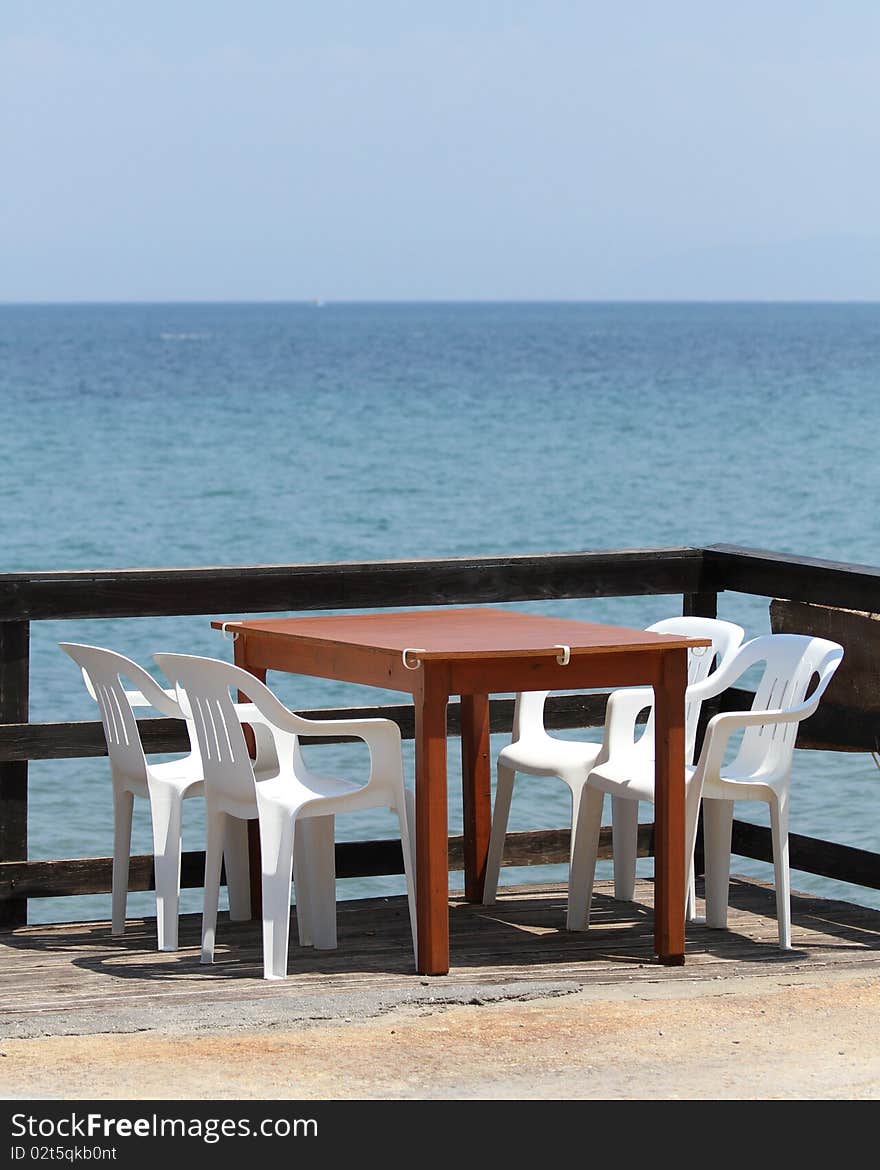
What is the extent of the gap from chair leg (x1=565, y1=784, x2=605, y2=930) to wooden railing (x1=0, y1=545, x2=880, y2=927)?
1.68ft

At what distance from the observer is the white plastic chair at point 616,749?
5281 millimetres

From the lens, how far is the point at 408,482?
102 ft

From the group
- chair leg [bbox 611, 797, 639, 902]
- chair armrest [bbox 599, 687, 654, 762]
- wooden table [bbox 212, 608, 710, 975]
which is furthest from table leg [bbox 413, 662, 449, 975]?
chair leg [bbox 611, 797, 639, 902]

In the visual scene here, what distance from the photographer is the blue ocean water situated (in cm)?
1038

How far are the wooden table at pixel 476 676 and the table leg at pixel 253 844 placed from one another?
0.59ft

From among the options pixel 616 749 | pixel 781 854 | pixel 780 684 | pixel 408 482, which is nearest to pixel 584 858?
pixel 616 749

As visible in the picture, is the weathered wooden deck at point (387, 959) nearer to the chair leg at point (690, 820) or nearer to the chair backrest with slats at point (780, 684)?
the chair leg at point (690, 820)

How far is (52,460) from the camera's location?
33.3m

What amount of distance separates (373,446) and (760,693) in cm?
3078

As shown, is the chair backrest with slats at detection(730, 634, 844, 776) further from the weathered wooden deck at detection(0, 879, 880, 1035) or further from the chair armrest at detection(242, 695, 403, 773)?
the chair armrest at detection(242, 695, 403, 773)

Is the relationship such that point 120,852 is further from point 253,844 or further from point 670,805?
point 670,805

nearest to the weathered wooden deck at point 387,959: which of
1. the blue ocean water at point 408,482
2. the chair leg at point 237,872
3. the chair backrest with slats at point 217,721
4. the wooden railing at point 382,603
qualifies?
the chair leg at point 237,872

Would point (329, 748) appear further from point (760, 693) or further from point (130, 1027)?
point (130, 1027)
